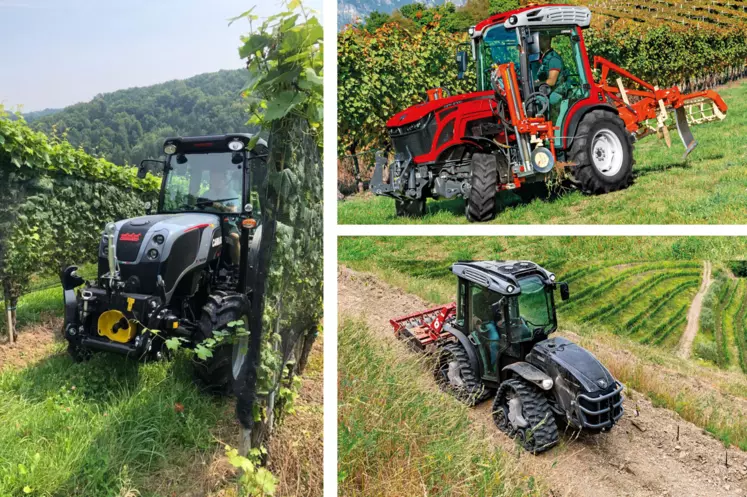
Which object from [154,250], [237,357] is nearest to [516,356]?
[237,357]

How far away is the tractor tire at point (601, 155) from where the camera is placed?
76.0 inches

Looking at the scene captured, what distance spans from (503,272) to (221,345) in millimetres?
A: 1746

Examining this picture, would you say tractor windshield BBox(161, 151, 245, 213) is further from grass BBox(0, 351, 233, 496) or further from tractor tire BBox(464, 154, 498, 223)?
tractor tire BBox(464, 154, 498, 223)

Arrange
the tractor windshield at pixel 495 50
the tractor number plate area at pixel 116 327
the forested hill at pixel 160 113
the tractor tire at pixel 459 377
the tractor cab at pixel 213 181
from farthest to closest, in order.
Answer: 1. the forested hill at pixel 160 113
2. the tractor cab at pixel 213 181
3. the tractor number plate area at pixel 116 327
4. the tractor tire at pixel 459 377
5. the tractor windshield at pixel 495 50

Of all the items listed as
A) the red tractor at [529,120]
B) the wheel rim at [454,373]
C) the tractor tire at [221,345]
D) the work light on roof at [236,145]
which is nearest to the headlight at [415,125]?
the red tractor at [529,120]

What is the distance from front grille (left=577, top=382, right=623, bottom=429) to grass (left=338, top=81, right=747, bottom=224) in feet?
2.50

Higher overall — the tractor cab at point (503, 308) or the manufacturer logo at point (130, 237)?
the manufacturer logo at point (130, 237)

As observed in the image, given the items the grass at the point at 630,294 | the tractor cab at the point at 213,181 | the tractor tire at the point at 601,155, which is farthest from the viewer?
the tractor cab at the point at 213,181

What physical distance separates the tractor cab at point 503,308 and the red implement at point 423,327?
88mm

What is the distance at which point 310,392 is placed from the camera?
380 cm

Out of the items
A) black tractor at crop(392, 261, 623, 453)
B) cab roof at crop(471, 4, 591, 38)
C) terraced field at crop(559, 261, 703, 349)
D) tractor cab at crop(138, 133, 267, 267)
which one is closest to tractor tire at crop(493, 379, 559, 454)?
black tractor at crop(392, 261, 623, 453)

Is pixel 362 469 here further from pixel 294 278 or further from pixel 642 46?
pixel 642 46

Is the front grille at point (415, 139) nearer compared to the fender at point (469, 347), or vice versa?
the front grille at point (415, 139)

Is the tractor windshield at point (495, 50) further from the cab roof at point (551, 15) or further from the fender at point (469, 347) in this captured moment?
the fender at point (469, 347)
